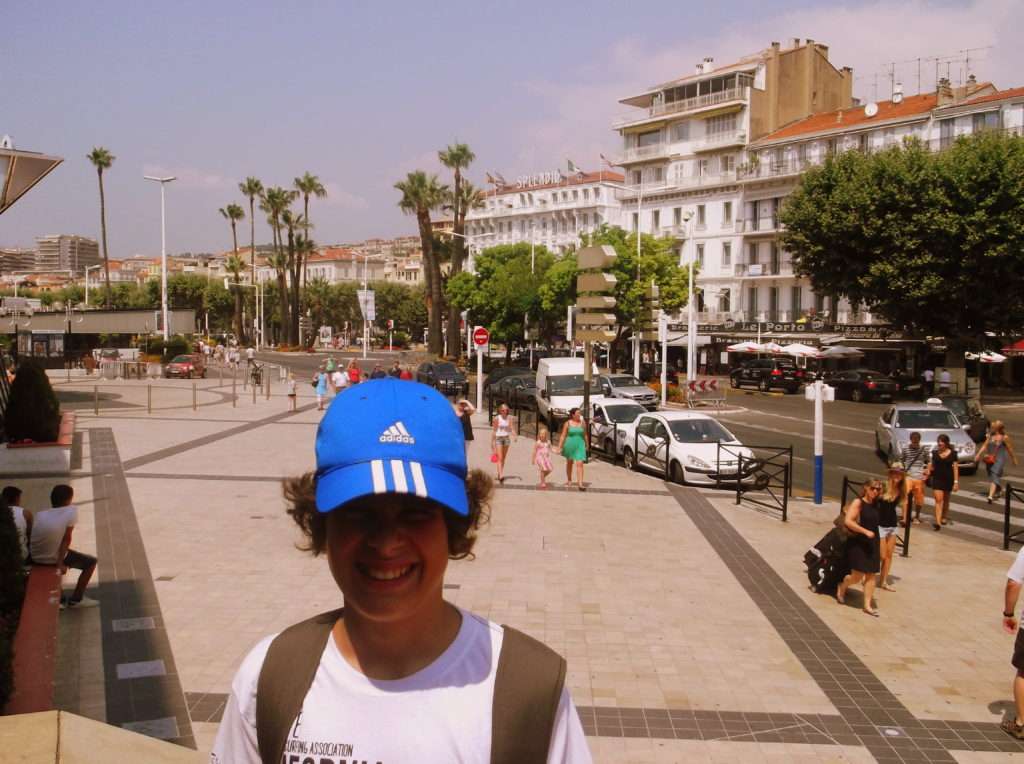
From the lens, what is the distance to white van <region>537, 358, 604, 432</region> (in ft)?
88.2

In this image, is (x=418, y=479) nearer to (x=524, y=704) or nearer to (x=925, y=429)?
(x=524, y=704)

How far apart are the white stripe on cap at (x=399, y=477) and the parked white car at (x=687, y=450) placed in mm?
14823

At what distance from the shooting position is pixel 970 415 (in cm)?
2542

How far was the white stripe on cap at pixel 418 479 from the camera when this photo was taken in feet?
5.49

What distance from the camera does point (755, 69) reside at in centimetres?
6209

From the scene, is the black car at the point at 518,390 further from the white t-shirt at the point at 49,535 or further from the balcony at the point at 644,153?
the balcony at the point at 644,153

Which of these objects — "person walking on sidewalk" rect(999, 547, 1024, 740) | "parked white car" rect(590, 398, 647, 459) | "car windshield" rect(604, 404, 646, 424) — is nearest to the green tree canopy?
"car windshield" rect(604, 404, 646, 424)

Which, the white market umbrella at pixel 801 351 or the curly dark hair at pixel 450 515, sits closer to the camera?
the curly dark hair at pixel 450 515

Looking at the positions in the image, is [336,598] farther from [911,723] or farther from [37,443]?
[37,443]

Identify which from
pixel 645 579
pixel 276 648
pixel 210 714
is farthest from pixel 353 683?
pixel 645 579

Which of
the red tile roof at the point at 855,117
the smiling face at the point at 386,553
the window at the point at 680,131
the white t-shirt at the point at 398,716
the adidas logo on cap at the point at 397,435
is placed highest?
the window at the point at 680,131

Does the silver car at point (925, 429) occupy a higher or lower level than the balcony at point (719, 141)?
lower

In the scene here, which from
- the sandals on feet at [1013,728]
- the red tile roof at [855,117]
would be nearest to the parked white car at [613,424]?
the sandals on feet at [1013,728]

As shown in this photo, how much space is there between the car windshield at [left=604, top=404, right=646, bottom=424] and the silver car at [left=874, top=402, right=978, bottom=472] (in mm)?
5643
